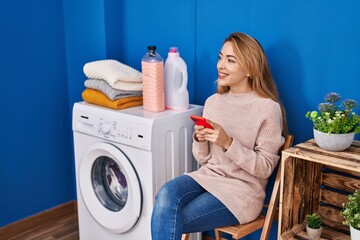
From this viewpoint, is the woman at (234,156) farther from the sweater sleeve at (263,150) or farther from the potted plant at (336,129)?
the potted plant at (336,129)

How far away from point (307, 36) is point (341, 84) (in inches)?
9.9

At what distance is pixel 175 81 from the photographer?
218 cm

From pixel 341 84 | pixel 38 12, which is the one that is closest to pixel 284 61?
pixel 341 84

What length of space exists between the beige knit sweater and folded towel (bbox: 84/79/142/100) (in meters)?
0.52

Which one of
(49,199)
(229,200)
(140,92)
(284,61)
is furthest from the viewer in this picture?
(49,199)

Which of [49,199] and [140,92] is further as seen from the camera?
[49,199]

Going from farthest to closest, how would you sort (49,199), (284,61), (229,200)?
(49,199), (284,61), (229,200)

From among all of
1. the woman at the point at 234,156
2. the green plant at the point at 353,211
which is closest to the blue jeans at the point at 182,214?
the woman at the point at 234,156

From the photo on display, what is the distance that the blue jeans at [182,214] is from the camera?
176cm

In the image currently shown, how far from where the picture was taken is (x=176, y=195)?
5.97ft

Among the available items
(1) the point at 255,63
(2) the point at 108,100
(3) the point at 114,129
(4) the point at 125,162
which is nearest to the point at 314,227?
(1) the point at 255,63

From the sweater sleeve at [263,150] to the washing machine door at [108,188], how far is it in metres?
0.56

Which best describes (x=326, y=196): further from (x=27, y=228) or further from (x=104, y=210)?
(x=27, y=228)

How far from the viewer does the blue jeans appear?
5.78 feet
